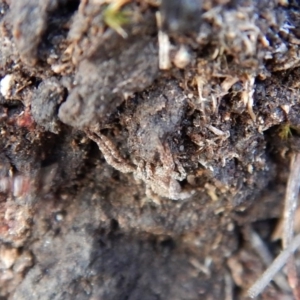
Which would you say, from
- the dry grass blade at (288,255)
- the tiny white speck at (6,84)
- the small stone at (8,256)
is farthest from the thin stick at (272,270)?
the tiny white speck at (6,84)

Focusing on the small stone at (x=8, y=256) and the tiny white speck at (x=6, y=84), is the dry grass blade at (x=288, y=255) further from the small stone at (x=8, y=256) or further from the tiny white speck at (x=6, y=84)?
the tiny white speck at (x=6, y=84)

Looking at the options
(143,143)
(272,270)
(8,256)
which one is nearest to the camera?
(143,143)

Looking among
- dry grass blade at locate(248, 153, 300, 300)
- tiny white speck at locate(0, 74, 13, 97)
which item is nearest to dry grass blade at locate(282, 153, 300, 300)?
dry grass blade at locate(248, 153, 300, 300)

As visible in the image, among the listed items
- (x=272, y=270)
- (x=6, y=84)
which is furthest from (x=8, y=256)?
(x=272, y=270)

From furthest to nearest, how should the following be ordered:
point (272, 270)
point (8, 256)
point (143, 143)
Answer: point (272, 270), point (8, 256), point (143, 143)

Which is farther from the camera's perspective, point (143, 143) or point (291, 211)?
point (291, 211)

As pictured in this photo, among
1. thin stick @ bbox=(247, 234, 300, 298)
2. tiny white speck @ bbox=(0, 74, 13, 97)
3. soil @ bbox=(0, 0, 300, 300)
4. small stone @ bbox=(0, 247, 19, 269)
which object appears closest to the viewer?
soil @ bbox=(0, 0, 300, 300)

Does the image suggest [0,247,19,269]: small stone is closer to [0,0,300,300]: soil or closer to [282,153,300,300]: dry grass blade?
[0,0,300,300]: soil

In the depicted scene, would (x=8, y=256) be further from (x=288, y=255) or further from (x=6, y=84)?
(x=288, y=255)

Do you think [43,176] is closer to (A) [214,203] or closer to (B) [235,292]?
(A) [214,203]
